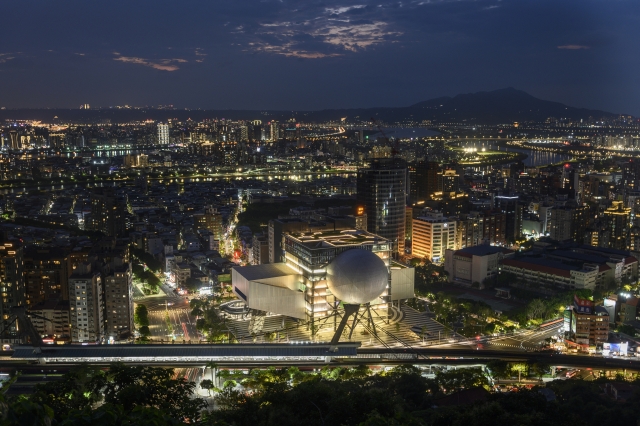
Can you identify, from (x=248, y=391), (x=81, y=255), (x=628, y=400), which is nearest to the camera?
(x=628, y=400)

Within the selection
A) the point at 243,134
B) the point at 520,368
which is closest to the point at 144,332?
the point at 520,368

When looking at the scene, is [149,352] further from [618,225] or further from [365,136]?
[365,136]

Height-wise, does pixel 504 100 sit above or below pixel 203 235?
above

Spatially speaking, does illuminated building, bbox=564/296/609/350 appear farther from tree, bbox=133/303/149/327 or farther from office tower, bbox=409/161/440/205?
office tower, bbox=409/161/440/205

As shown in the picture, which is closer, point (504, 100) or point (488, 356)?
point (488, 356)

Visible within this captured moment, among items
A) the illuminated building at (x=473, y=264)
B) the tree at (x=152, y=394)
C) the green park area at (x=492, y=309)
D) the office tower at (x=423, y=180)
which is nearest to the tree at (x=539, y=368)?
the green park area at (x=492, y=309)

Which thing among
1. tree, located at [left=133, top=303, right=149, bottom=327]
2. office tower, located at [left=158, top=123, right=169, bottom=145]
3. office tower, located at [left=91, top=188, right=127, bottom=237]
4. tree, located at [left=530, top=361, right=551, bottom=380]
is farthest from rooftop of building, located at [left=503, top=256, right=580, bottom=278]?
office tower, located at [left=158, top=123, right=169, bottom=145]

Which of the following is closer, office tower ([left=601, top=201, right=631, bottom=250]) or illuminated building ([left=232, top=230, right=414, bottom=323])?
illuminated building ([left=232, top=230, right=414, bottom=323])

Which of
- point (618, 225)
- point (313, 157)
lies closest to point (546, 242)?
point (618, 225)
